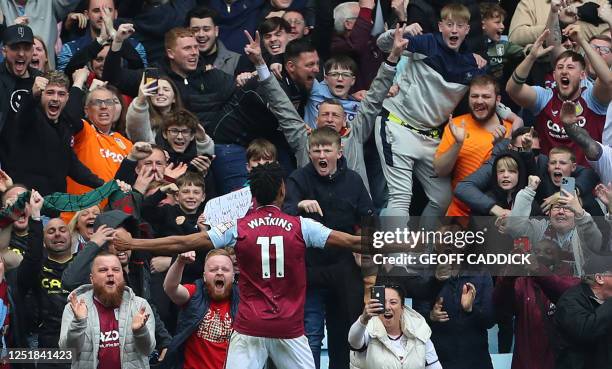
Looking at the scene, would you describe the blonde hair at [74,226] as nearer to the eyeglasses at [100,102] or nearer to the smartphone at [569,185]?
the eyeglasses at [100,102]

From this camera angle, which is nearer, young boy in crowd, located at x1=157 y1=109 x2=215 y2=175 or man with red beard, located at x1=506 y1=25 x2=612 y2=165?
young boy in crowd, located at x1=157 y1=109 x2=215 y2=175

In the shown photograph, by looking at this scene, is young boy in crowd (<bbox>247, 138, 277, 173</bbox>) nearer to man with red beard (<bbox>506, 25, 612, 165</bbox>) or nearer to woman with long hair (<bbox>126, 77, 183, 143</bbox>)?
woman with long hair (<bbox>126, 77, 183, 143</bbox>)

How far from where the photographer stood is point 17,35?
15836 millimetres

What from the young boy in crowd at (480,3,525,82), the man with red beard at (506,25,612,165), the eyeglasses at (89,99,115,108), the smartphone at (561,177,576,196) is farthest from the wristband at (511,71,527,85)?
the eyeglasses at (89,99,115,108)

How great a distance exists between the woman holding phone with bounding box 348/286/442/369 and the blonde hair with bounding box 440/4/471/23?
11.7 ft

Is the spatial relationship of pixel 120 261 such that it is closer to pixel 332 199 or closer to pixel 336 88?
pixel 332 199

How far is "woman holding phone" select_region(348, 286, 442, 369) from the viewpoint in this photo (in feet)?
45.6

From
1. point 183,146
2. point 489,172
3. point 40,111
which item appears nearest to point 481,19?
point 489,172

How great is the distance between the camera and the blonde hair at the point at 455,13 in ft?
54.2

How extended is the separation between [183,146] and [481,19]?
147 inches

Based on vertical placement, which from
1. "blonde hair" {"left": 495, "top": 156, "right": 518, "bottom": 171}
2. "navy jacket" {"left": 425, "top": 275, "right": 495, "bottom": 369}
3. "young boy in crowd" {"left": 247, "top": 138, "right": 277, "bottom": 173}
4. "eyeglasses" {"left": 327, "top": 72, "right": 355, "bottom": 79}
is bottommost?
"navy jacket" {"left": 425, "top": 275, "right": 495, "bottom": 369}

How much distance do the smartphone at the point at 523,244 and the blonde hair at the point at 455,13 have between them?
258cm

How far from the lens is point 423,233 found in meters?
15.4

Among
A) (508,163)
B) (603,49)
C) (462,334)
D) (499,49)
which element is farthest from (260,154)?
(603,49)
